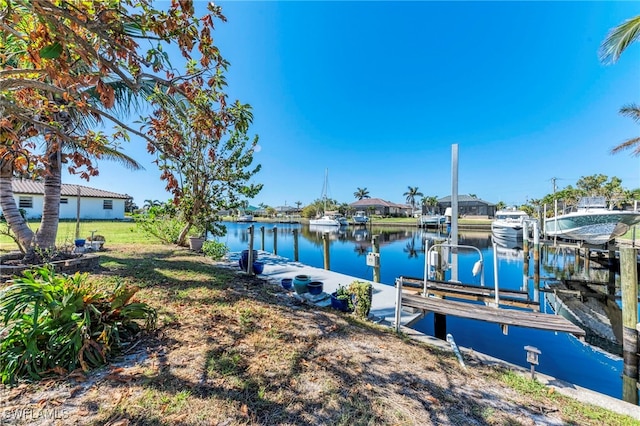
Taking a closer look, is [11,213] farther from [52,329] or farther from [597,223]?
[597,223]

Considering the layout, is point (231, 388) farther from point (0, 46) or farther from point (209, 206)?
point (209, 206)

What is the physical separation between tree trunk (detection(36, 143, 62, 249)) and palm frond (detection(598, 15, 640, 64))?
52.3 ft

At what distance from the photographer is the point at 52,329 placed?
277 centimetres

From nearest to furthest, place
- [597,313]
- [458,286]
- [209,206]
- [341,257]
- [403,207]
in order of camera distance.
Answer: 1. [458,286]
2. [597,313]
3. [209,206]
4. [341,257]
5. [403,207]

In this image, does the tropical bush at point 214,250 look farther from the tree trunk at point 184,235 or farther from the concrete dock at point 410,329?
the tree trunk at point 184,235

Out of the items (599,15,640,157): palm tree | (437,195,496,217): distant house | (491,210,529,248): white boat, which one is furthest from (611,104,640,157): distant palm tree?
Answer: (437,195,496,217): distant house

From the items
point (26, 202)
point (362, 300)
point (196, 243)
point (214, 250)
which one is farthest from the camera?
point (26, 202)

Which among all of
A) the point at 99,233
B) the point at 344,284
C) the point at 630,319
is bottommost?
the point at 344,284

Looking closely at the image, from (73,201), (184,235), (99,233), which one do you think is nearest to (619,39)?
(184,235)

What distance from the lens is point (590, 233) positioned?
41.4ft

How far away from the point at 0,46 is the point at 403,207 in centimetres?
7238

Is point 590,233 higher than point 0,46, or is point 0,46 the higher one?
point 0,46

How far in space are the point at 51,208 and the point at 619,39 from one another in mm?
16734

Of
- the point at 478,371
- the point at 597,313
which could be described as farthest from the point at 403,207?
the point at 478,371
